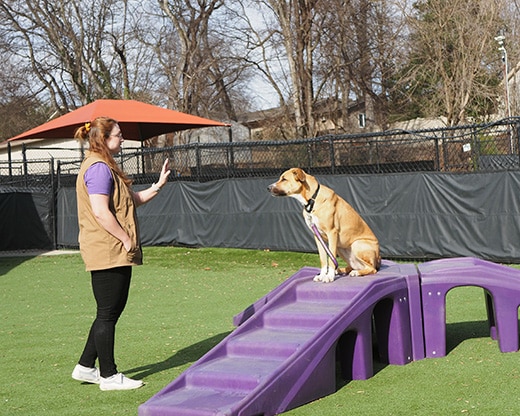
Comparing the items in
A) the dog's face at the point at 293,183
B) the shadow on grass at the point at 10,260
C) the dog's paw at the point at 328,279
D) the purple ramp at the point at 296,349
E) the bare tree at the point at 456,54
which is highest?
the bare tree at the point at 456,54

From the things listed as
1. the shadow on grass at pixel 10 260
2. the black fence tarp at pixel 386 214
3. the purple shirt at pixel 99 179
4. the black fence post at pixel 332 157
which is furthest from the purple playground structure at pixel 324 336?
the shadow on grass at pixel 10 260

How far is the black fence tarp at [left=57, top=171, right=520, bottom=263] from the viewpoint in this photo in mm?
12180

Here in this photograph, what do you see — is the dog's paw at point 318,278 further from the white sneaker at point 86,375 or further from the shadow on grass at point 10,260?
the shadow on grass at point 10,260

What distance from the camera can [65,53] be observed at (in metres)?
43.7

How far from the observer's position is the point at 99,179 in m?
5.64

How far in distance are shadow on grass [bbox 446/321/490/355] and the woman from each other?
278 centimetres

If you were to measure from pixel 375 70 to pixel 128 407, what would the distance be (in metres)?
31.9

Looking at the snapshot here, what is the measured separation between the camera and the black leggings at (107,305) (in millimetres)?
5703

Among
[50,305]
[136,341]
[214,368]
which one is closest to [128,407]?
[214,368]

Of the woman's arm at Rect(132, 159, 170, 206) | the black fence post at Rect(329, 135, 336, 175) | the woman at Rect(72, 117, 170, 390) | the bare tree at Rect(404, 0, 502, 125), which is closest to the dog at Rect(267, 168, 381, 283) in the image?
the woman's arm at Rect(132, 159, 170, 206)

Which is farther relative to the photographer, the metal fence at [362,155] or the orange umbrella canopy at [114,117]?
the metal fence at [362,155]

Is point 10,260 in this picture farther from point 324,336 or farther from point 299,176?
point 324,336

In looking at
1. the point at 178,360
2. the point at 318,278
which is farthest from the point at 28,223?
the point at 318,278

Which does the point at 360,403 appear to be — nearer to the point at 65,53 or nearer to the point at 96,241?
the point at 96,241
